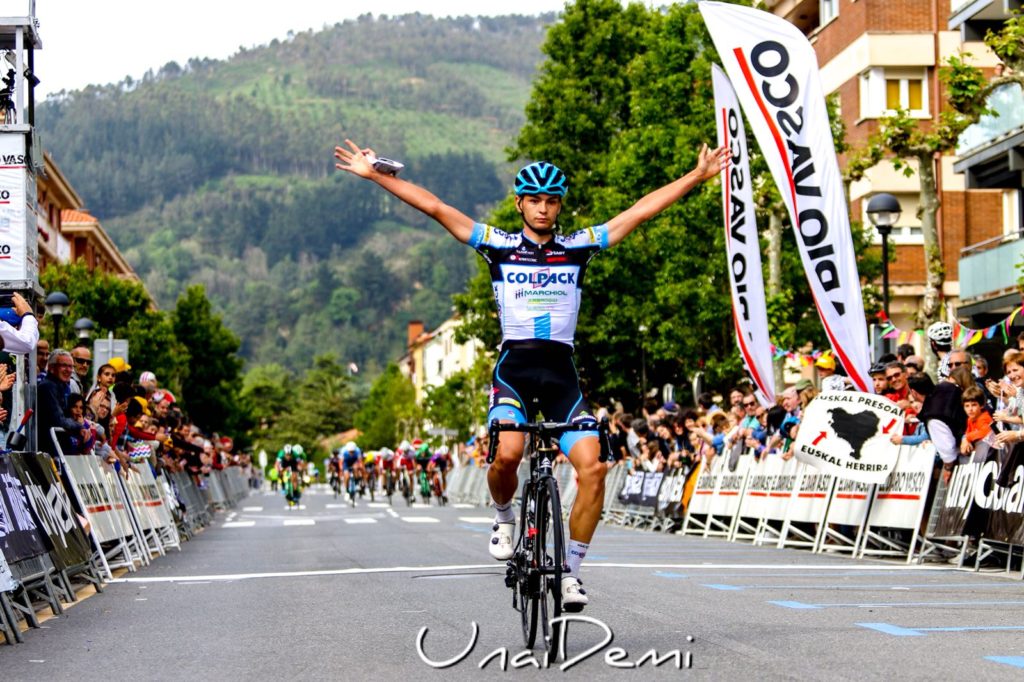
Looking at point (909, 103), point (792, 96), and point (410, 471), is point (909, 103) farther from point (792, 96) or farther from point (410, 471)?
point (792, 96)

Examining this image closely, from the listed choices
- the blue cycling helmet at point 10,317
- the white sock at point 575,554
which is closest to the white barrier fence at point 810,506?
the blue cycling helmet at point 10,317

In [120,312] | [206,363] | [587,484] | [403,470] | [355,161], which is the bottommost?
[403,470]

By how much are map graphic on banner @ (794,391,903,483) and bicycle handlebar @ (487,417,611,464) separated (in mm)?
9275

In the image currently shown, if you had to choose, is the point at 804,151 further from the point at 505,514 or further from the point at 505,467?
the point at 505,467

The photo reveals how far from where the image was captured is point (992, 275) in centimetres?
3759

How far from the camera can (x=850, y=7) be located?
48.1 meters

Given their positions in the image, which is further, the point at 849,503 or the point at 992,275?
the point at 992,275

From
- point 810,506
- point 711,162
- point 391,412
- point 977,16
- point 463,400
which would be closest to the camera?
point 711,162

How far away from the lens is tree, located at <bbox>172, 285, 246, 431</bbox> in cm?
9725

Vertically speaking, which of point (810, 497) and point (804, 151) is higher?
point (804, 151)

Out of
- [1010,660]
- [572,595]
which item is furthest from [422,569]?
[1010,660]

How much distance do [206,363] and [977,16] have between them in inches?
2706

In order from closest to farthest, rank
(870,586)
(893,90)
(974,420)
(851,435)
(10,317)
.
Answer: (870,586), (10,317), (974,420), (851,435), (893,90)

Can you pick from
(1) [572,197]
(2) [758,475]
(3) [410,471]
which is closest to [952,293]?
(1) [572,197]
